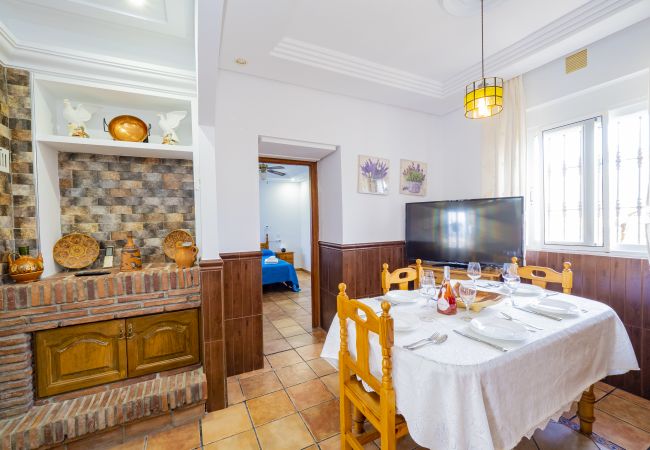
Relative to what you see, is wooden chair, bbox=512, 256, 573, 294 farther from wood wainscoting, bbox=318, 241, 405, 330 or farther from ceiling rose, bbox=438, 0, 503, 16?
ceiling rose, bbox=438, 0, 503, 16

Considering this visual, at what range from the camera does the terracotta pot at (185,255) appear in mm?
2018

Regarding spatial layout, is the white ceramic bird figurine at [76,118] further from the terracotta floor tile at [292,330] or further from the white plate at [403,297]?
the terracotta floor tile at [292,330]

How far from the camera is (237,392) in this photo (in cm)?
221

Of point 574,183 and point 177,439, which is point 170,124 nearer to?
point 177,439

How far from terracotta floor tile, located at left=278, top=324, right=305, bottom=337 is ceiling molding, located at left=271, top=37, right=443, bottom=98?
9.38 ft

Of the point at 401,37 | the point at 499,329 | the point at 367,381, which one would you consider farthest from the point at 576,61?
the point at 367,381

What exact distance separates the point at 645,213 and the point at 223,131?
3.42 metres

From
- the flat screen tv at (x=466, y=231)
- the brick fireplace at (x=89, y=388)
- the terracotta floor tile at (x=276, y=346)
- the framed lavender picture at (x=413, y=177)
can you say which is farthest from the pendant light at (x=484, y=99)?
the terracotta floor tile at (x=276, y=346)

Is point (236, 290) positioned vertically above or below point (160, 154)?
below

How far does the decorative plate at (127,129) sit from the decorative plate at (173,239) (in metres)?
0.79

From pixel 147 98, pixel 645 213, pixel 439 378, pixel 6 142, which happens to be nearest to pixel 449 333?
pixel 439 378

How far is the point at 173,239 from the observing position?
7.67 feet

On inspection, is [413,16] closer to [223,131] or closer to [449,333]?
[223,131]

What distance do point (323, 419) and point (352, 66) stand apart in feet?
9.63
